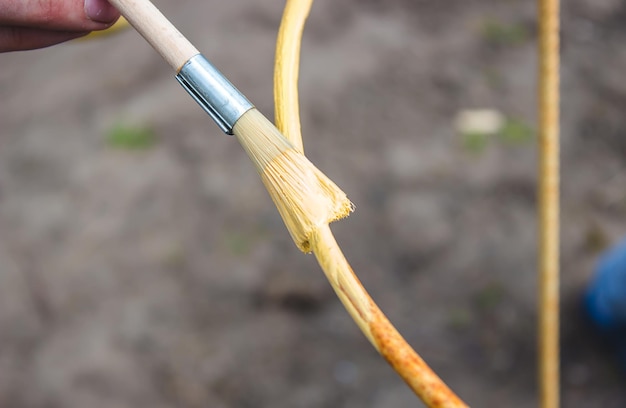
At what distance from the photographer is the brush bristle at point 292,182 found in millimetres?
403

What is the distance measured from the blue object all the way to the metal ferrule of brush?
112 cm

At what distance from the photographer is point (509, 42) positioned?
192cm

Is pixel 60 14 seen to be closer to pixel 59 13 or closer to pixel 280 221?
pixel 59 13

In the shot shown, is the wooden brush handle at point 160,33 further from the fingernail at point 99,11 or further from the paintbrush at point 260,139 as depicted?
the fingernail at point 99,11

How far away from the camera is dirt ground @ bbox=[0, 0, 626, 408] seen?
4.41ft

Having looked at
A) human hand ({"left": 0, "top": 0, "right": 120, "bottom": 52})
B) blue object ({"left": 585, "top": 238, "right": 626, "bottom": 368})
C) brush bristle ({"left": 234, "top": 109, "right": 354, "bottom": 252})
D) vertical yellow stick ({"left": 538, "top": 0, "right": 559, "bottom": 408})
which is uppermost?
human hand ({"left": 0, "top": 0, "right": 120, "bottom": 52})

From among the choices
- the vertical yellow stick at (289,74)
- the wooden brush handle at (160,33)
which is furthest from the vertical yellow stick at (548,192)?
the wooden brush handle at (160,33)

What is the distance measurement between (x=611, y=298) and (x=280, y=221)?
773mm

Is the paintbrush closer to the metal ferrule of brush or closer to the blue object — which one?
the metal ferrule of brush

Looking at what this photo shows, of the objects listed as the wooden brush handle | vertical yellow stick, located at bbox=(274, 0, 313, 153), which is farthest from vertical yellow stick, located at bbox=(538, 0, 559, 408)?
the wooden brush handle

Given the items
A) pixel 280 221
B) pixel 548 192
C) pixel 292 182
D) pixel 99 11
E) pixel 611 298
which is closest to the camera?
pixel 292 182

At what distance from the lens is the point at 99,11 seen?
541mm

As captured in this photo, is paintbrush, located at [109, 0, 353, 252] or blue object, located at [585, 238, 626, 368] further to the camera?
blue object, located at [585, 238, 626, 368]

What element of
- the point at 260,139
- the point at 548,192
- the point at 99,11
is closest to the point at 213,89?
the point at 260,139
